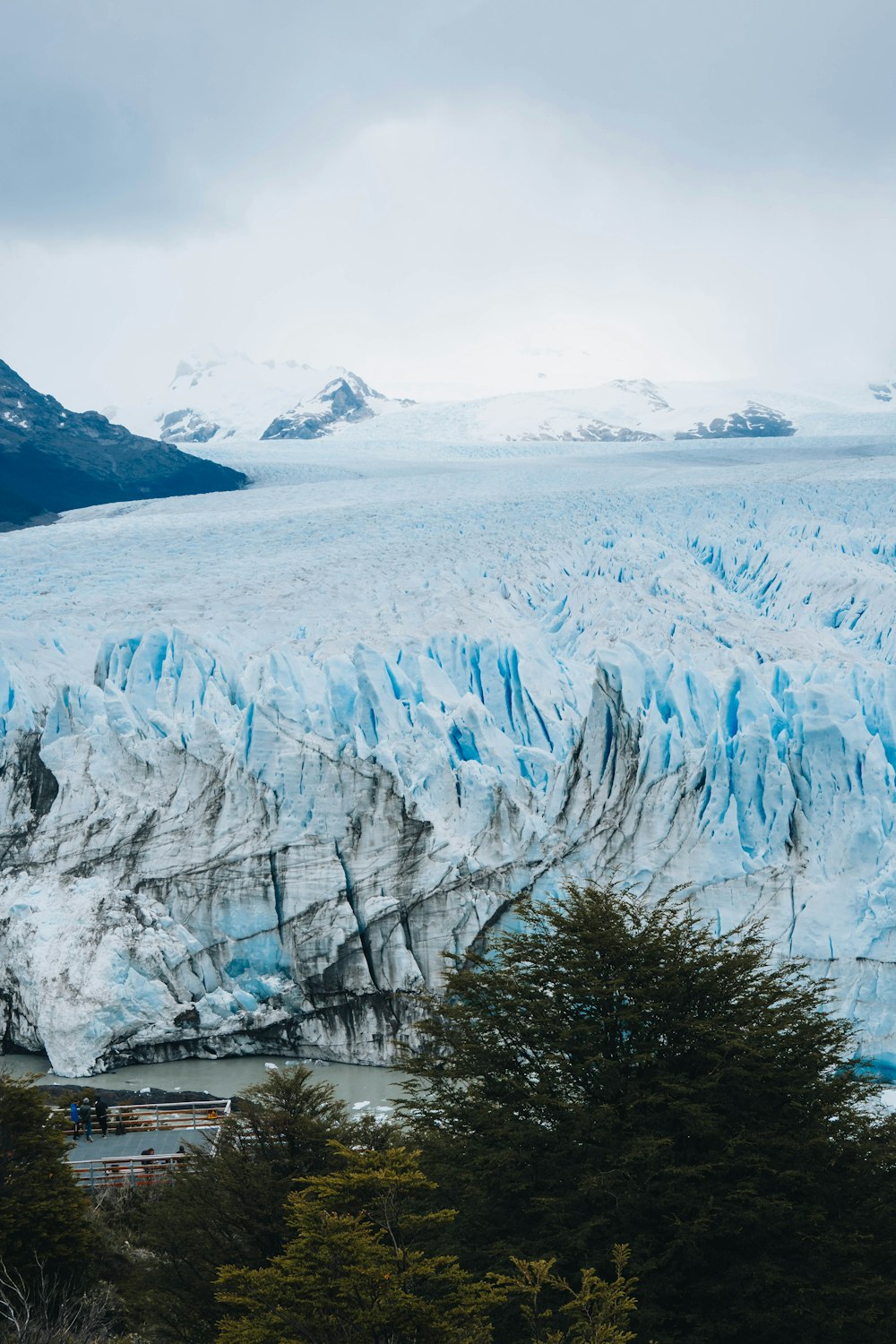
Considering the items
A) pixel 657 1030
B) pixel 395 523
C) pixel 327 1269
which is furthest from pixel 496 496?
pixel 327 1269

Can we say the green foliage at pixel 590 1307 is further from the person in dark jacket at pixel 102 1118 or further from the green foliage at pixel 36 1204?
the person in dark jacket at pixel 102 1118

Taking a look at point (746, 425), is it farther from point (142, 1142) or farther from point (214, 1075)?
point (142, 1142)

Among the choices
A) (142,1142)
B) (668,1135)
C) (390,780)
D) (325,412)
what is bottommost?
(142,1142)

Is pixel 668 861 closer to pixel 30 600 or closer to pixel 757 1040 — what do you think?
pixel 757 1040

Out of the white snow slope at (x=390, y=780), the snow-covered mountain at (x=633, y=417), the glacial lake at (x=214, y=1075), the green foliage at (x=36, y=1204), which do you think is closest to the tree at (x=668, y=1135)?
the green foliage at (x=36, y=1204)

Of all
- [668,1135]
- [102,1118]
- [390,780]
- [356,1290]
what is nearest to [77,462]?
[390,780]

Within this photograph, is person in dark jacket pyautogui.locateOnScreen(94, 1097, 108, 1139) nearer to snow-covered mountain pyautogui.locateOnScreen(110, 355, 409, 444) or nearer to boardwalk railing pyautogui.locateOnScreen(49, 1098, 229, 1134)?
boardwalk railing pyautogui.locateOnScreen(49, 1098, 229, 1134)
